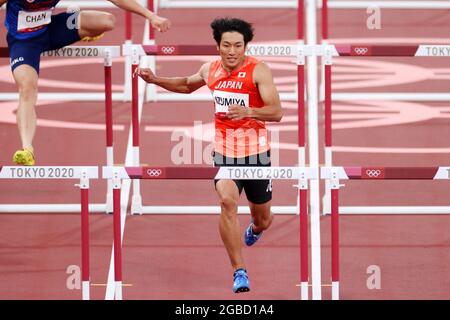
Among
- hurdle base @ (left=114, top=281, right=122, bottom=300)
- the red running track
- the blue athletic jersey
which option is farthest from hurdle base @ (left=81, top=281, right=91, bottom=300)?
the blue athletic jersey

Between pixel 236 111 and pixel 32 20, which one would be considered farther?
pixel 32 20

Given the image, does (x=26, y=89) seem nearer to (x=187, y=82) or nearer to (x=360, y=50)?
(x=187, y=82)

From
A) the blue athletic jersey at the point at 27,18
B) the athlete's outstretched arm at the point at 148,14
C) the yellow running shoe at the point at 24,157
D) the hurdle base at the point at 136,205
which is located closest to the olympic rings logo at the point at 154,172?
the yellow running shoe at the point at 24,157

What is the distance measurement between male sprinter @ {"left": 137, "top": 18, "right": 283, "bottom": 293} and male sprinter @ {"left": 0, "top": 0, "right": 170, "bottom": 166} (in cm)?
58

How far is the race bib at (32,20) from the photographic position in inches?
414

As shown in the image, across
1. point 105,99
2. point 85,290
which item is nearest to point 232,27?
point 105,99

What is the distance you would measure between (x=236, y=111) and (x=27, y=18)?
175 centimetres

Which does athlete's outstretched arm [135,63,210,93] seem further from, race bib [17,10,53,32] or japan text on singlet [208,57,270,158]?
race bib [17,10,53,32]

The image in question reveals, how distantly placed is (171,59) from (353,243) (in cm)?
Result: 380

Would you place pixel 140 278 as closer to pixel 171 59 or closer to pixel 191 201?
pixel 191 201

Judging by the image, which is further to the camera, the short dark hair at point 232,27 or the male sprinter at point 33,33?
the male sprinter at point 33,33

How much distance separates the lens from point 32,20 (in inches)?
416

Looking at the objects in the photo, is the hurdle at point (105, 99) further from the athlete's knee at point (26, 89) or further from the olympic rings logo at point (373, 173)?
the olympic rings logo at point (373, 173)
